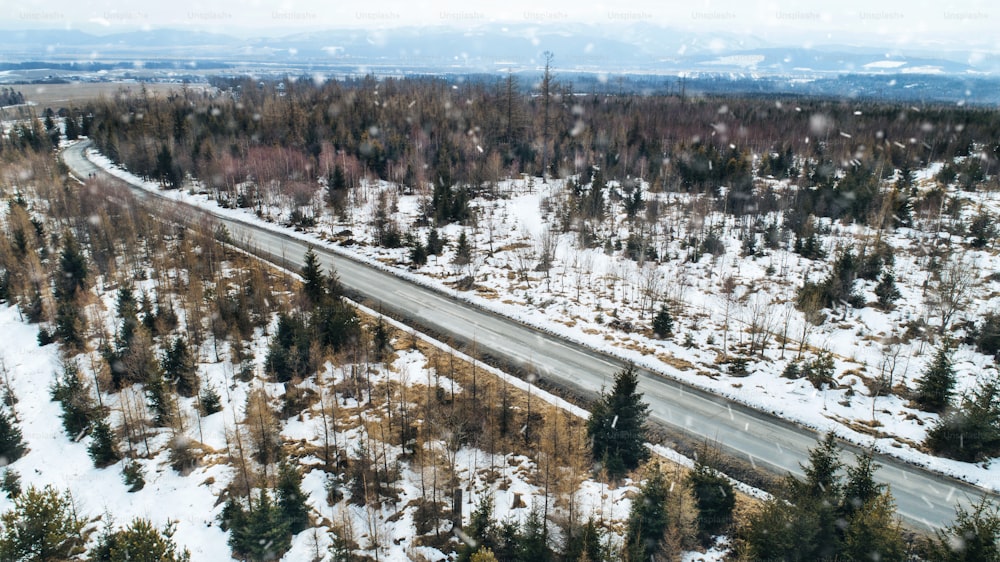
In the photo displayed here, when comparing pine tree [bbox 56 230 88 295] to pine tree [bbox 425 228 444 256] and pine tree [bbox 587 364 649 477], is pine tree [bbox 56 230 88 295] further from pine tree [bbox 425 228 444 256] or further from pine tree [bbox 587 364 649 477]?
pine tree [bbox 587 364 649 477]

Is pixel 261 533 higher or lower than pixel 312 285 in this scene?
lower

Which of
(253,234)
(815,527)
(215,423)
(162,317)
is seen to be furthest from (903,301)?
(253,234)

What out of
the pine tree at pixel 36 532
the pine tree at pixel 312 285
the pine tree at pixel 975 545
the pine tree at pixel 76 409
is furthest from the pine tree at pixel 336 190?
the pine tree at pixel 975 545

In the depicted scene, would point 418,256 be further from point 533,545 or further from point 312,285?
point 533,545

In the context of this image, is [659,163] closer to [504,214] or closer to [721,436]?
[504,214]

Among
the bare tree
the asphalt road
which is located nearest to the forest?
the bare tree

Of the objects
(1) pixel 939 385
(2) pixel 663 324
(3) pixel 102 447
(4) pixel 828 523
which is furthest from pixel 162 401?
(1) pixel 939 385
